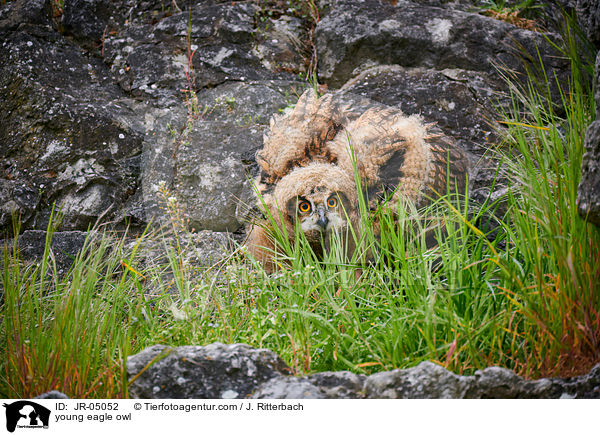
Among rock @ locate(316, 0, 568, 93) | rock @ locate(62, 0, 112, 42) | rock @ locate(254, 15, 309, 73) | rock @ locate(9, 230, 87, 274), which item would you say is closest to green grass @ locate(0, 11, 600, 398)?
rock @ locate(9, 230, 87, 274)

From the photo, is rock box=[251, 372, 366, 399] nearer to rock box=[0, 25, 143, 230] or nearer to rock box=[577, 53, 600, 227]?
rock box=[577, 53, 600, 227]

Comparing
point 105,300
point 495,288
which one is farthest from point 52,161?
point 495,288

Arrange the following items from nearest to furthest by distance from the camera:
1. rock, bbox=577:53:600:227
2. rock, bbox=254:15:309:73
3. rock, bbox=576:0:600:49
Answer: rock, bbox=577:53:600:227
rock, bbox=576:0:600:49
rock, bbox=254:15:309:73

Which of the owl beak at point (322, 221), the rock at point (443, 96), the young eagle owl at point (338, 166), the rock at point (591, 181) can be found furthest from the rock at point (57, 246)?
the rock at point (591, 181)

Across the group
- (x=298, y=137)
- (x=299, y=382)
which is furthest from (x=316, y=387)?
(x=298, y=137)

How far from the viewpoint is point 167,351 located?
43.5 inches

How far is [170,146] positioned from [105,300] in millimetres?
788

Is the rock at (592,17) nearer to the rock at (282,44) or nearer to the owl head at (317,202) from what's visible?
the owl head at (317,202)

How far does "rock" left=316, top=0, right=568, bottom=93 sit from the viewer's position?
6.81ft

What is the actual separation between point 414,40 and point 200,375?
176 cm

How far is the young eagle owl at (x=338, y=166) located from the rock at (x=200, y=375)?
590 mm
